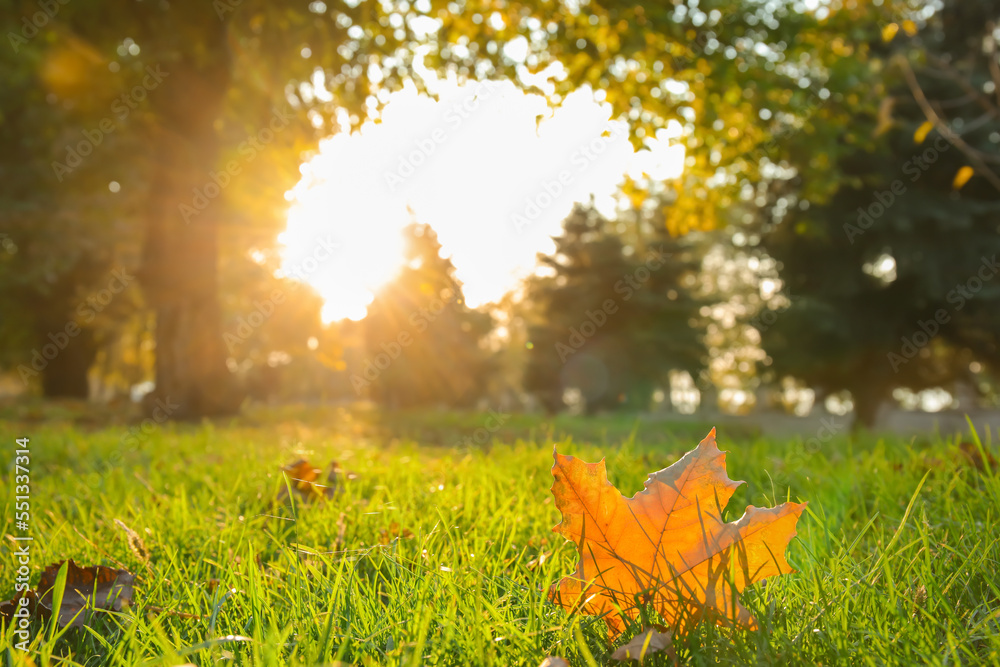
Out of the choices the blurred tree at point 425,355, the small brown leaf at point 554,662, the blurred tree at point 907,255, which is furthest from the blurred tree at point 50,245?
the blurred tree at point 907,255

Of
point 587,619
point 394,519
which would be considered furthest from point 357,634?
point 394,519

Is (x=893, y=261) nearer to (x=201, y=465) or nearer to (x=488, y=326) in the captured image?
(x=488, y=326)

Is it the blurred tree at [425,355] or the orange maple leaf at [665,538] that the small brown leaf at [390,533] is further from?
the blurred tree at [425,355]

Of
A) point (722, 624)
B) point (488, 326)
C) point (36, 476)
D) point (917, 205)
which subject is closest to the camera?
point (722, 624)

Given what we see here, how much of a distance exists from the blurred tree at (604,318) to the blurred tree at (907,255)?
5121 millimetres

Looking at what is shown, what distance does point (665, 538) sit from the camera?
Result: 1.27 meters

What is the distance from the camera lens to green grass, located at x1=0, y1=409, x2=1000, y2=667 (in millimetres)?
1114

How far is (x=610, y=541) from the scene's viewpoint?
51.1 inches

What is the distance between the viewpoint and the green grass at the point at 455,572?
1.11 m

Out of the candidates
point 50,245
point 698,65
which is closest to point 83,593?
point 698,65

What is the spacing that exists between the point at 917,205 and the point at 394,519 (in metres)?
17.0

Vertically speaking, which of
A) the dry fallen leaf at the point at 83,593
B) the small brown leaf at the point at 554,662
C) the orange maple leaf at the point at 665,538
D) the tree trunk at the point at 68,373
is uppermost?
the orange maple leaf at the point at 665,538

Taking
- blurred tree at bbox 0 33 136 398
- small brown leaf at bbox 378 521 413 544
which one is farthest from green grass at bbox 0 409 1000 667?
blurred tree at bbox 0 33 136 398

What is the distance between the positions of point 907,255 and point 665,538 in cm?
1670
